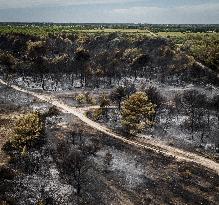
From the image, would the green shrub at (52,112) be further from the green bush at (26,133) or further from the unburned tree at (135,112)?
the unburned tree at (135,112)

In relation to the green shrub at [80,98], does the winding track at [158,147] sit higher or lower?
lower

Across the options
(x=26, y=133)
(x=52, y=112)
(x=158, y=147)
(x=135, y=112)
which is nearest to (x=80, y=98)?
(x=52, y=112)

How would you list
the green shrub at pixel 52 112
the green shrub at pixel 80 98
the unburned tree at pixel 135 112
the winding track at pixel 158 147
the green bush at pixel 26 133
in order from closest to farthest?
the winding track at pixel 158 147
the green bush at pixel 26 133
the unburned tree at pixel 135 112
the green shrub at pixel 52 112
the green shrub at pixel 80 98

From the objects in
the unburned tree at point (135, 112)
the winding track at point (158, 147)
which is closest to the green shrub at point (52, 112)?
the winding track at point (158, 147)

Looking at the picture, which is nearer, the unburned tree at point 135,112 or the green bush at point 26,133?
the green bush at point 26,133

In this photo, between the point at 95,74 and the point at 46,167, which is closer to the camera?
the point at 46,167

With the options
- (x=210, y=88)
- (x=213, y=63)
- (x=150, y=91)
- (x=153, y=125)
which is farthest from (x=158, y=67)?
(x=153, y=125)

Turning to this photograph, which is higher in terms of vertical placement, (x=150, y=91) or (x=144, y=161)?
(x=150, y=91)

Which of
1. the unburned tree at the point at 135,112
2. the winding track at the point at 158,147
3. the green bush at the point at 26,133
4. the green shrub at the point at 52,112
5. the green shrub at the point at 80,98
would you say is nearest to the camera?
the winding track at the point at 158,147

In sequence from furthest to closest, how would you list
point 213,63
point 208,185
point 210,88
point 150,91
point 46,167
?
point 213,63 → point 210,88 → point 150,91 → point 46,167 → point 208,185

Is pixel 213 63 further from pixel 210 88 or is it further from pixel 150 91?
pixel 150 91

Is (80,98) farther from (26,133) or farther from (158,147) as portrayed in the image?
(158,147)
